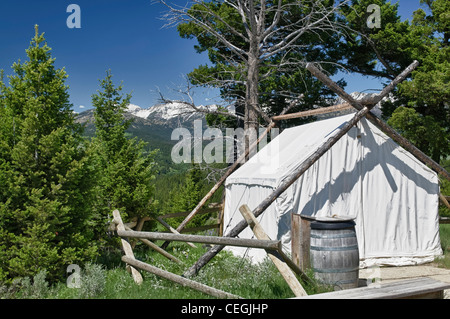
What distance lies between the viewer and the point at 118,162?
875cm

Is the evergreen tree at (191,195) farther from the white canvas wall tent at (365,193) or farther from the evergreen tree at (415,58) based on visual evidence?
the evergreen tree at (415,58)

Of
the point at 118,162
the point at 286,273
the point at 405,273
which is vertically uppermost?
the point at 118,162

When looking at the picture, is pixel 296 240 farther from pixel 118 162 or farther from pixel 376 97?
pixel 118 162

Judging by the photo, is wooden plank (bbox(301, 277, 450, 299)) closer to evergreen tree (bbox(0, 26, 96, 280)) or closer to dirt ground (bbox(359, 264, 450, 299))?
dirt ground (bbox(359, 264, 450, 299))

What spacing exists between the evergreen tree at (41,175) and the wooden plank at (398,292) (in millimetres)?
3819

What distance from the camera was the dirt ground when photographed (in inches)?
256

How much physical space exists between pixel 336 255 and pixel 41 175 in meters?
4.61

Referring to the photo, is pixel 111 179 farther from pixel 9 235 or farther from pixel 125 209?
pixel 9 235

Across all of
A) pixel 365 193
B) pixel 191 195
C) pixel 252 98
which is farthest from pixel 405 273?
pixel 191 195

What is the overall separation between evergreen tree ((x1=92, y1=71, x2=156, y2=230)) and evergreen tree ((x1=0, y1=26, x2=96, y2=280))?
87.1 inches

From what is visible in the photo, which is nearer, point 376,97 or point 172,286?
point 172,286

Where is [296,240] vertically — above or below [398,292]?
above

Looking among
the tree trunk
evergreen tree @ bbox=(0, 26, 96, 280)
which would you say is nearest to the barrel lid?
evergreen tree @ bbox=(0, 26, 96, 280)

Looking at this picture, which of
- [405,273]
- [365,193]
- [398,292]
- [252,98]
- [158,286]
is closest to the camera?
[398,292]
